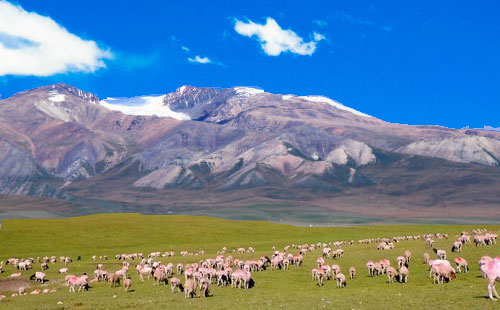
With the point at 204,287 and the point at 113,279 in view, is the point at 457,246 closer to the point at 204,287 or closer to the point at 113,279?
the point at 204,287

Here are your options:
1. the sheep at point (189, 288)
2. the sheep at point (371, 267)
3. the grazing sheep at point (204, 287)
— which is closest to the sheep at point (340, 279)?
the sheep at point (371, 267)

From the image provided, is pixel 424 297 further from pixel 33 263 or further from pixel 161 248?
pixel 161 248

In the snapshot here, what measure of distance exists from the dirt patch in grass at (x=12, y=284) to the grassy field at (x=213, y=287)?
1740mm

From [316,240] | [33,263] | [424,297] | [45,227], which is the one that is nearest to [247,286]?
[424,297]

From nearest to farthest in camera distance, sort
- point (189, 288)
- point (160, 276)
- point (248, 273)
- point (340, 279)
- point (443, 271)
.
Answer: point (443, 271), point (189, 288), point (340, 279), point (248, 273), point (160, 276)

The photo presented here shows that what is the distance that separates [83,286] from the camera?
42.9 metres

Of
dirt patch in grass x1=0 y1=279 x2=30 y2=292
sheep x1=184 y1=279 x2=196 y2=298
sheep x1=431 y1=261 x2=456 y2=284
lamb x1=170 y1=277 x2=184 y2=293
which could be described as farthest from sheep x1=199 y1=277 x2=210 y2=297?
dirt patch in grass x1=0 y1=279 x2=30 y2=292

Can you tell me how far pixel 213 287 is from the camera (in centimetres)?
4162

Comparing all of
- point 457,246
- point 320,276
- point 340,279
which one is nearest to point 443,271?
point 340,279

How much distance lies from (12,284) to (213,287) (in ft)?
69.1

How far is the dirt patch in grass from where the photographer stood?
4957 cm

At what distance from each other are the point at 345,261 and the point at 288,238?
49.5 metres

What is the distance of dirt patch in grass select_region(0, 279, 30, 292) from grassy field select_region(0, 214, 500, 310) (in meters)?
1.74

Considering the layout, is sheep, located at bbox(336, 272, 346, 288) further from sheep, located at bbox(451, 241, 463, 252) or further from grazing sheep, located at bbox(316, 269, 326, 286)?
sheep, located at bbox(451, 241, 463, 252)
